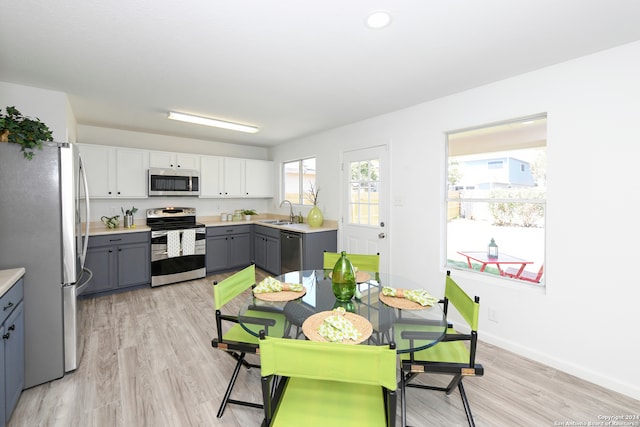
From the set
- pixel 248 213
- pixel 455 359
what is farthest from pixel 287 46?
pixel 248 213

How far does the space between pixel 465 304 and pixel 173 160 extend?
481 cm

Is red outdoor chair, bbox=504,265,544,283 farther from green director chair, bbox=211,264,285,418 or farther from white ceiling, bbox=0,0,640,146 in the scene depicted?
green director chair, bbox=211,264,285,418

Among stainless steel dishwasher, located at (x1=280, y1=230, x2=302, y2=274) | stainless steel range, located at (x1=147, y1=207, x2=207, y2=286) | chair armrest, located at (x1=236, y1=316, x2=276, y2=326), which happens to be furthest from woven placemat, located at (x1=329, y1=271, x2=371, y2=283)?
stainless steel range, located at (x1=147, y1=207, x2=207, y2=286)

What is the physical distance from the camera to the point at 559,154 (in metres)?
2.36

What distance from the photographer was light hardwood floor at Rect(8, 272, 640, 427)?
6.01 ft

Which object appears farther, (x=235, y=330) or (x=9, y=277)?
(x=235, y=330)

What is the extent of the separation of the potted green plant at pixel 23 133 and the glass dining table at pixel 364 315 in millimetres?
1889

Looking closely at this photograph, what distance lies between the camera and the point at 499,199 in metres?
2.82

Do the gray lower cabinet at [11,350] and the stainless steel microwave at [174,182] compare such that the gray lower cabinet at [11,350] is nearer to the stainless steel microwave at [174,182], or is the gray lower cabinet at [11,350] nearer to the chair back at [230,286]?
the chair back at [230,286]

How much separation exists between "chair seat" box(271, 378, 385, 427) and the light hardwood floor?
69 centimetres

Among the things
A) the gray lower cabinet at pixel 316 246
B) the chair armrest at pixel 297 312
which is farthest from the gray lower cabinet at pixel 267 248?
the chair armrest at pixel 297 312

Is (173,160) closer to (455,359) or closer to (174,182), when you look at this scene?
(174,182)

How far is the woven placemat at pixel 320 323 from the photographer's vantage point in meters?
1.39

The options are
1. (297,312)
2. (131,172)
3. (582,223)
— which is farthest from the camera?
(131,172)
